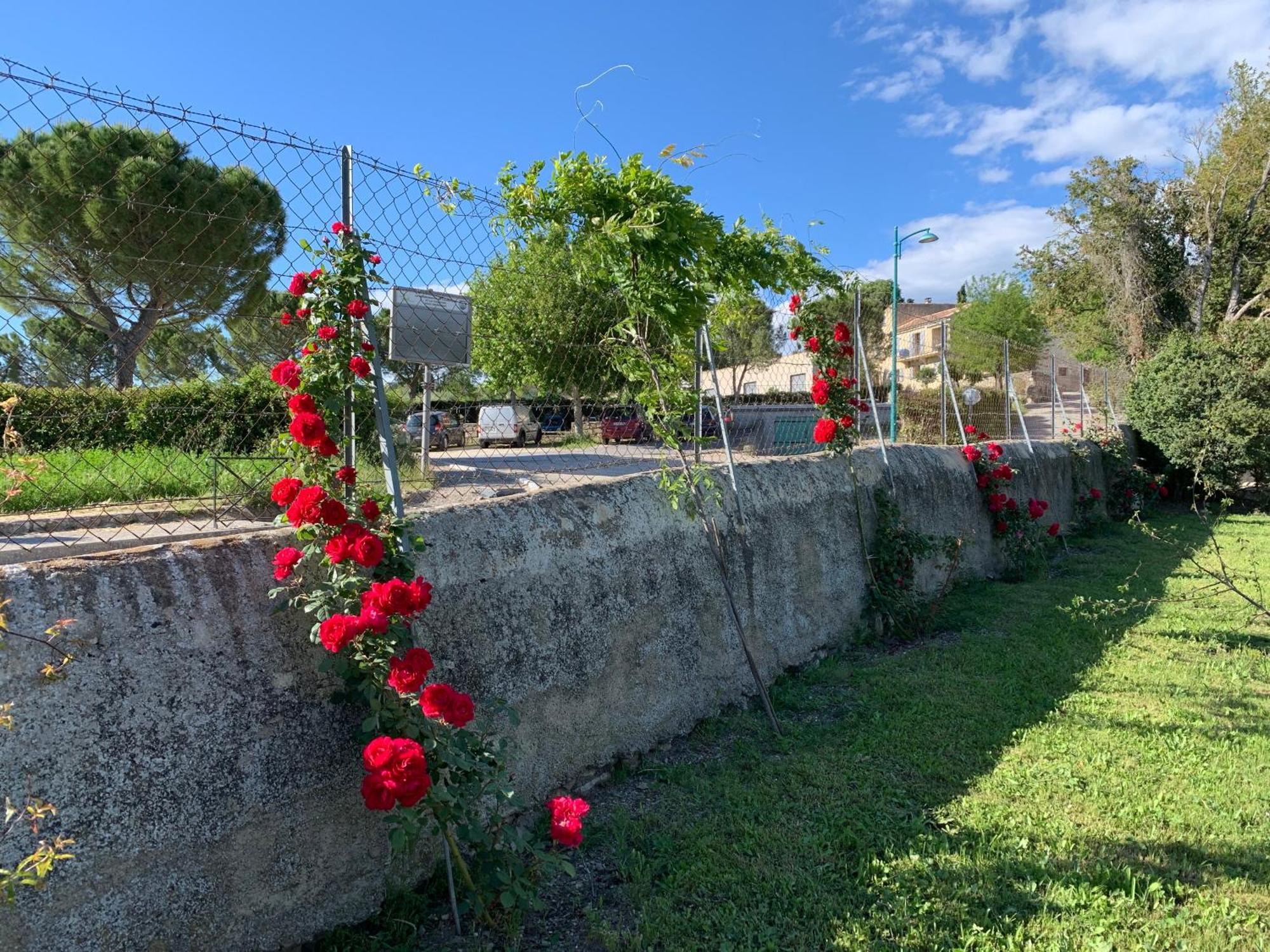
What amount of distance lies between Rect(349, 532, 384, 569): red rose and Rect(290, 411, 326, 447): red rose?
32cm

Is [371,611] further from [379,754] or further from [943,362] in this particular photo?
[943,362]

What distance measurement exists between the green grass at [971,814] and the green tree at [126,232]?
2.19 meters

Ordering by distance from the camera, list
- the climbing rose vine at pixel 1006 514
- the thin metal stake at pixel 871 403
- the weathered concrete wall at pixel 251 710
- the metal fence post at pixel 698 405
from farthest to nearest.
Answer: the climbing rose vine at pixel 1006 514 → the thin metal stake at pixel 871 403 → the metal fence post at pixel 698 405 → the weathered concrete wall at pixel 251 710

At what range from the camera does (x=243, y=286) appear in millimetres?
2459

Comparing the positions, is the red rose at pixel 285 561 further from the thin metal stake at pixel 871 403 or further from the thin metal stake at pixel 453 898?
the thin metal stake at pixel 871 403

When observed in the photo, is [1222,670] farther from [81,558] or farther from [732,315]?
[81,558]

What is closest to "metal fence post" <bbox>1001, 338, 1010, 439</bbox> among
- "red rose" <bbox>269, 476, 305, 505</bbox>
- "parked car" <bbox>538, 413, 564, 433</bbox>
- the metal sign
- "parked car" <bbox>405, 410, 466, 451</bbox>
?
"parked car" <bbox>538, 413, 564, 433</bbox>

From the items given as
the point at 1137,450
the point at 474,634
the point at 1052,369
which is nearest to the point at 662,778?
the point at 474,634

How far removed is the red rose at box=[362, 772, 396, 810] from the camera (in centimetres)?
196

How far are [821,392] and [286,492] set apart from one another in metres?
3.77

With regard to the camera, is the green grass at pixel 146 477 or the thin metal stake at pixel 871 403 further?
the thin metal stake at pixel 871 403

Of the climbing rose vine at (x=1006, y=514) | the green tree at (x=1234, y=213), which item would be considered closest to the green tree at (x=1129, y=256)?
the green tree at (x=1234, y=213)

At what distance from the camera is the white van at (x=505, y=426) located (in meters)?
3.37

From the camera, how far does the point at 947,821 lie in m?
2.81
